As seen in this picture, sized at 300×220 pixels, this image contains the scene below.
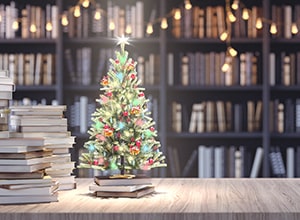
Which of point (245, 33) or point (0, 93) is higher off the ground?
point (245, 33)

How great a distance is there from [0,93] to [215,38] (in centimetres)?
297

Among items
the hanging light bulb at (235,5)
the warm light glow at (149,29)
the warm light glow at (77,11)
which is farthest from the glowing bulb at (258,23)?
the warm light glow at (77,11)

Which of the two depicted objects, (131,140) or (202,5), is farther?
(202,5)

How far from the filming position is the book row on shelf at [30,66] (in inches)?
205

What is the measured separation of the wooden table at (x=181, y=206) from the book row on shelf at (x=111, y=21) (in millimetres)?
2638

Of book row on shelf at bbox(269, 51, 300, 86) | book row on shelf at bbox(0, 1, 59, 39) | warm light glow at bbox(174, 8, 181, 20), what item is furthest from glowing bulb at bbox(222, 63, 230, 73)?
book row on shelf at bbox(0, 1, 59, 39)

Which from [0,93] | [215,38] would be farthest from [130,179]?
[215,38]

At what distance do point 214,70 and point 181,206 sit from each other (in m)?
3.13

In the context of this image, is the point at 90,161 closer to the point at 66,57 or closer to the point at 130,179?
the point at 130,179

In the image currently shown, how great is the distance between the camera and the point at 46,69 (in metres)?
5.20

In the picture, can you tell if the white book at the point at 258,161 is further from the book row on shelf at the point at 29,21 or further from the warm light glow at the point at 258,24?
the book row on shelf at the point at 29,21

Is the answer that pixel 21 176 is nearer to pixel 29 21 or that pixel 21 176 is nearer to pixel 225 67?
pixel 225 67

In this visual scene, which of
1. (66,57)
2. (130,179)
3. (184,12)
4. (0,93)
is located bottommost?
(130,179)

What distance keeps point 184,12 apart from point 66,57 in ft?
2.95
